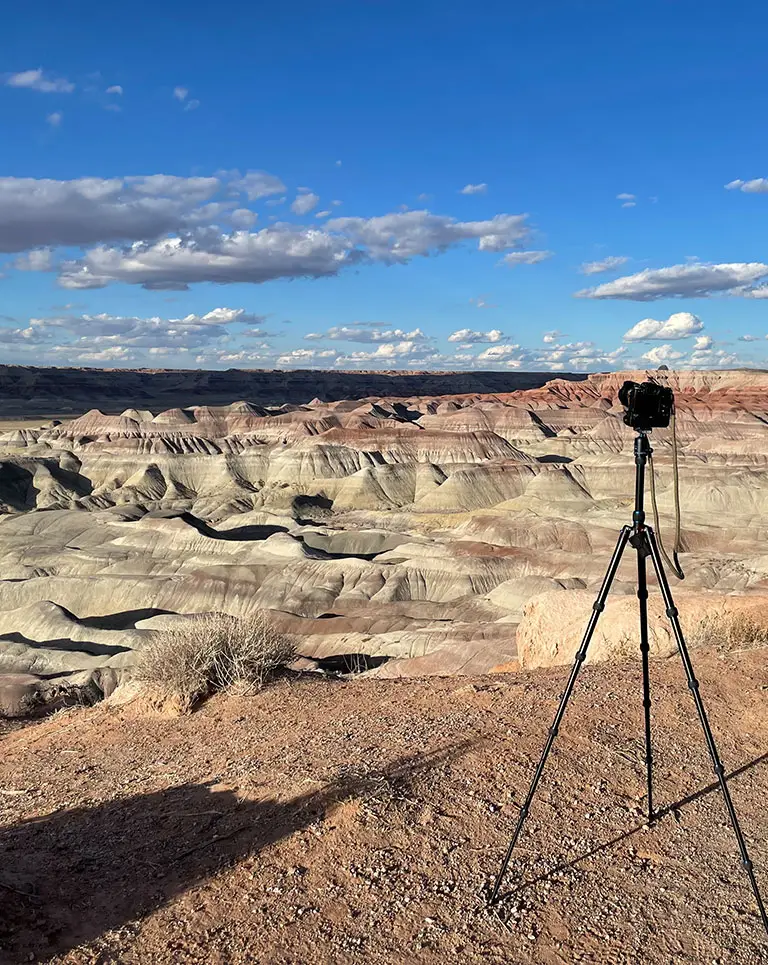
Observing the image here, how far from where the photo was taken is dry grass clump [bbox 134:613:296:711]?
1019 cm

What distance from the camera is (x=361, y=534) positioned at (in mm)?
62125

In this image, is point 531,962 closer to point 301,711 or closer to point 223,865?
point 223,865

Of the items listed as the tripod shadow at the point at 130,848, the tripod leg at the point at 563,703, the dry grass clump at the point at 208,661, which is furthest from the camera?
the dry grass clump at the point at 208,661

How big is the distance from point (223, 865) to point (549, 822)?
94.5 inches

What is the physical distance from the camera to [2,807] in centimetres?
761

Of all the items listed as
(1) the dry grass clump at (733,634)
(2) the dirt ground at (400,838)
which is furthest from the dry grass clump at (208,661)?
(1) the dry grass clump at (733,634)

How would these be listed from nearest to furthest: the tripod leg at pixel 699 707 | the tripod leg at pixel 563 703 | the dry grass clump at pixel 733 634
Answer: the tripod leg at pixel 699 707 → the tripod leg at pixel 563 703 → the dry grass clump at pixel 733 634

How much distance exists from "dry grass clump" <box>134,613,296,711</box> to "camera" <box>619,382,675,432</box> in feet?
21.6

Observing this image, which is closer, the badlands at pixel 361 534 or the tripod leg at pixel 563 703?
the tripod leg at pixel 563 703

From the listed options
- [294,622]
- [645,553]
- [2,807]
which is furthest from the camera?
[294,622]

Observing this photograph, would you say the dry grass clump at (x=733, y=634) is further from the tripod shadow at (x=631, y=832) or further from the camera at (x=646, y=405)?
the camera at (x=646, y=405)

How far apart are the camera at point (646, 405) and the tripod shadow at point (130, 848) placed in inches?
134

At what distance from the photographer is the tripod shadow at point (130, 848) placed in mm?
5047

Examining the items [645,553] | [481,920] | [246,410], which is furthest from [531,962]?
[246,410]
